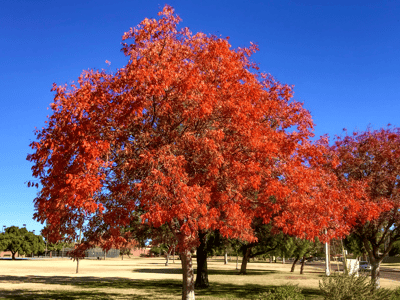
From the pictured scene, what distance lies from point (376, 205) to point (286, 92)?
24.7ft

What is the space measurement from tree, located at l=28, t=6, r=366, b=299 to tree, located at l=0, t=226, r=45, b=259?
96.0 m

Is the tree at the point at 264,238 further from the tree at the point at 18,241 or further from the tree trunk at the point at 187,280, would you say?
the tree at the point at 18,241

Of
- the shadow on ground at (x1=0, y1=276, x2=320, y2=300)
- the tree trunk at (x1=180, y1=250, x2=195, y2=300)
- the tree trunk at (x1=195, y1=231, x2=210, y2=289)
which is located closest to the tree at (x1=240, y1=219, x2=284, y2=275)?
the tree trunk at (x1=195, y1=231, x2=210, y2=289)

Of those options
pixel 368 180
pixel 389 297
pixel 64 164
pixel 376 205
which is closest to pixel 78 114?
pixel 64 164

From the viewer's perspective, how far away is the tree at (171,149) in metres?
13.0

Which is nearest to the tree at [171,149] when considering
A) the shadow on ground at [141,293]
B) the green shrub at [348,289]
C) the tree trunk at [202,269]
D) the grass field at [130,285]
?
the green shrub at [348,289]

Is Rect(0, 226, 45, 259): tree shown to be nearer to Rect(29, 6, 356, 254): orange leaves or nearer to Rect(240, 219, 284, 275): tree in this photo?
Rect(240, 219, 284, 275): tree

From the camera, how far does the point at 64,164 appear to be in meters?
13.6

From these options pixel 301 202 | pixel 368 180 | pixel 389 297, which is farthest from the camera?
pixel 368 180

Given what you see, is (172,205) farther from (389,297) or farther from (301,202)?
(389,297)

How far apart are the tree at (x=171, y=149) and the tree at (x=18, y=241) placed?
96046mm

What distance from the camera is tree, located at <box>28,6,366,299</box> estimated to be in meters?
13.0

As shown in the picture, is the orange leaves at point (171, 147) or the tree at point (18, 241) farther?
the tree at point (18, 241)

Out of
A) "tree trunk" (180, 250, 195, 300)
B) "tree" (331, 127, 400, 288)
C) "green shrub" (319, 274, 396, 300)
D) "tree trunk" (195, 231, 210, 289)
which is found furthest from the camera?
"tree trunk" (195, 231, 210, 289)
